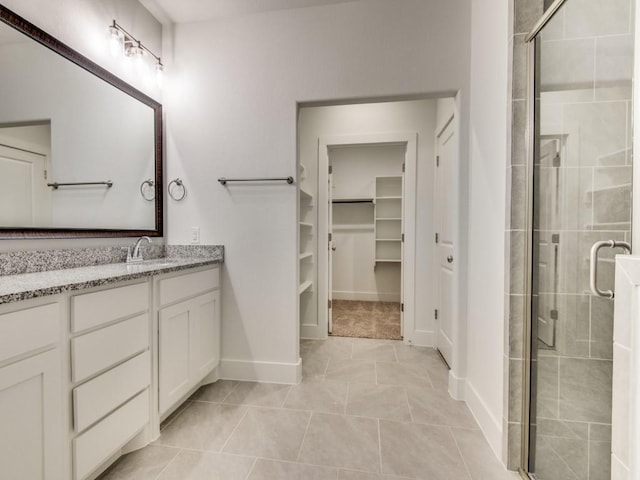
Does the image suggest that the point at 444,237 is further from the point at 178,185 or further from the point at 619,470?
the point at 178,185

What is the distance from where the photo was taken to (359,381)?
209 cm

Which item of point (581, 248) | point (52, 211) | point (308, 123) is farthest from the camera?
point (308, 123)

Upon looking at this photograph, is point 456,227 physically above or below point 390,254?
above

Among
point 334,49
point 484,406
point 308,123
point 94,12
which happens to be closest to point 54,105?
point 94,12

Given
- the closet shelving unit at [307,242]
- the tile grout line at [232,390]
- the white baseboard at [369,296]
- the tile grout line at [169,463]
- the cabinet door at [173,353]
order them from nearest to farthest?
the tile grout line at [169,463] < the cabinet door at [173,353] < the tile grout line at [232,390] < the closet shelving unit at [307,242] < the white baseboard at [369,296]

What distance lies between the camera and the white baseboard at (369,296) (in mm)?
4609

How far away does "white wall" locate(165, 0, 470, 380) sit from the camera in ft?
6.23

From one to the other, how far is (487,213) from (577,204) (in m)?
0.42

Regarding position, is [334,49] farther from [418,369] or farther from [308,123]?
[418,369]

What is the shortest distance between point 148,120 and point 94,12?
0.62 meters

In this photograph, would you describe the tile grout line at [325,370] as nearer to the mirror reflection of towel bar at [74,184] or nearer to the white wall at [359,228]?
the mirror reflection of towel bar at [74,184]

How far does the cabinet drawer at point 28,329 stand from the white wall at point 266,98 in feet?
3.88

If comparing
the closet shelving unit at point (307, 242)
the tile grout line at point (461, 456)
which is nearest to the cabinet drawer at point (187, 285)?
the closet shelving unit at point (307, 242)

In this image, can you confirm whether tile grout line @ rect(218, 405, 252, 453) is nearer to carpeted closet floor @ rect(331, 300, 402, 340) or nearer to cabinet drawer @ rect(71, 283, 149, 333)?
cabinet drawer @ rect(71, 283, 149, 333)
